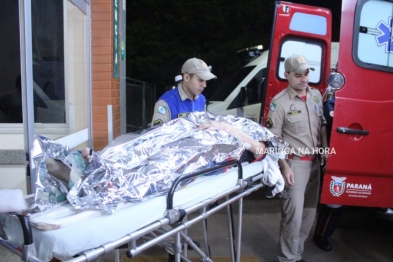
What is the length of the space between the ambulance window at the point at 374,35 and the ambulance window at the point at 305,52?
129 centimetres

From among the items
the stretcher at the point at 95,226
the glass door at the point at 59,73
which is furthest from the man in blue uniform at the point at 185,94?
the stretcher at the point at 95,226

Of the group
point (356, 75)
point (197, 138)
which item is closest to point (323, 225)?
point (356, 75)

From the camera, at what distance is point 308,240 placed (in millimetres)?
4094

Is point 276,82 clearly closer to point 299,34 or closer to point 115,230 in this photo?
point 299,34

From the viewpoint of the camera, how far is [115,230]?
1617 mm

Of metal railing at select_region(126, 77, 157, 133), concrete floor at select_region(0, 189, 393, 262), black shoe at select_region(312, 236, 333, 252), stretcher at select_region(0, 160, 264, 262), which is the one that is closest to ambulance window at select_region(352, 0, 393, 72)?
concrete floor at select_region(0, 189, 393, 262)

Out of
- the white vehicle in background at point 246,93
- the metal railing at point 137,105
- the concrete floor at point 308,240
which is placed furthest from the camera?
the metal railing at point 137,105

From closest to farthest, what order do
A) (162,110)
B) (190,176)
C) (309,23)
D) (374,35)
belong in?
(190,176) < (162,110) < (374,35) < (309,23)

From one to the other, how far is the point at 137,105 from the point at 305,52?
5.93 metres

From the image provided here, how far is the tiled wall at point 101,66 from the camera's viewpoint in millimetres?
4152

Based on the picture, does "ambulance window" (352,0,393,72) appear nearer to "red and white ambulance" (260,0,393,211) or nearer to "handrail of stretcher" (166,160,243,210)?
"red and white ambulance" (260,0,393,211)

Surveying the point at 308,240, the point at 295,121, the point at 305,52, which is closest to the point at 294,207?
the point at 295,121

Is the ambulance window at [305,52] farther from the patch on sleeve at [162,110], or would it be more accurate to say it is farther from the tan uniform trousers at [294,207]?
the patch on sleeve at [162,110]

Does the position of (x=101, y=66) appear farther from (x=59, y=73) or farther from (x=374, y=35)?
(x=374, y=35)
